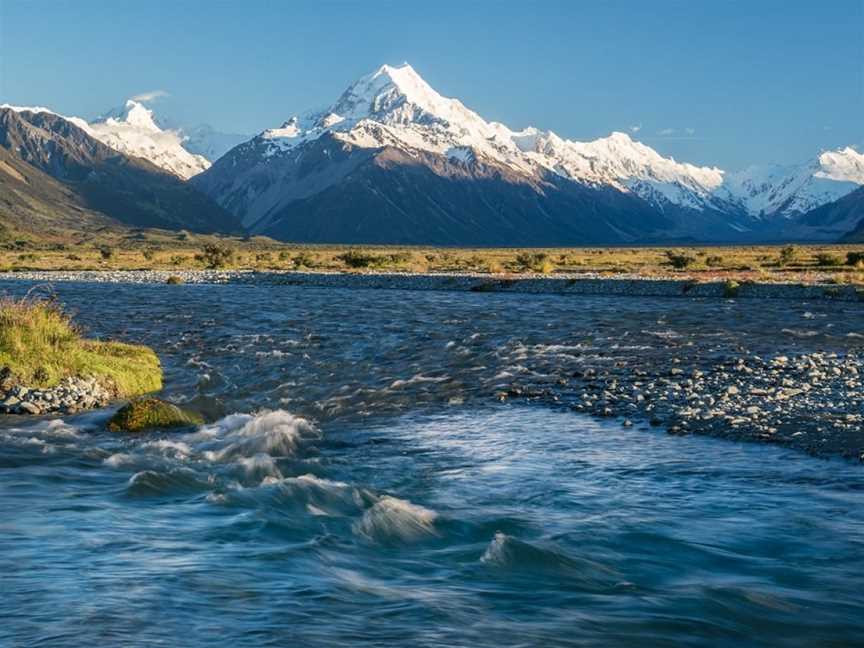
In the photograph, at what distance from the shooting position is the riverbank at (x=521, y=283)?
208 ft

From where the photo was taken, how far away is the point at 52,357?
2825 centimetres

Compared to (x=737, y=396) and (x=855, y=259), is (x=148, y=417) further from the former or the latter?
(x=855, y=259)

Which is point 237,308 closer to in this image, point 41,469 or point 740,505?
point 41,469

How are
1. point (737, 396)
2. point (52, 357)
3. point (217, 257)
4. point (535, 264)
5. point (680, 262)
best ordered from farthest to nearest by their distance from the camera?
1. point (217, 257)
2. point (535, 264)
3. point (680, 262)
4. point (52, 357)
5. point (737, 396)

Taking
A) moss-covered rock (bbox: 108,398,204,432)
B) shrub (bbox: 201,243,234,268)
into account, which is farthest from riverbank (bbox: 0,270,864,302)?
moss-covered rock (bbox: 108,398,204,432)

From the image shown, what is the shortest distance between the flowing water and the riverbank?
126ft

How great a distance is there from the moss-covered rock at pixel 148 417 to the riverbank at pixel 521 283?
1878 inches

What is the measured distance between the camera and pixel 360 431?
23875 mm

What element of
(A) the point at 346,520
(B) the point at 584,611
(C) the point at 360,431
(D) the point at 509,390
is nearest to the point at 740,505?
(B) the point at 584,611

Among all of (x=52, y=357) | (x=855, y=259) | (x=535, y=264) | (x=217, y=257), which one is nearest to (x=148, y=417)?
(x=52, y=357)

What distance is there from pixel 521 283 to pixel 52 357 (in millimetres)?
52013

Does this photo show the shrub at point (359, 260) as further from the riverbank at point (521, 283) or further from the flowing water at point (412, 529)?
the flowing water at point (412, 529)

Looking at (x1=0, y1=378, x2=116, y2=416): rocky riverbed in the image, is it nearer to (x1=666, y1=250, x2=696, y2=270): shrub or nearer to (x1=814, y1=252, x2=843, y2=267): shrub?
(x1=666, y1=250, x2=696, y2=270): shrub

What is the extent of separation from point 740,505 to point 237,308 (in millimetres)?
46712
